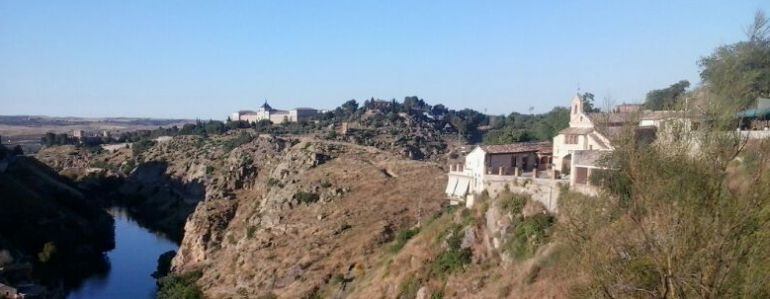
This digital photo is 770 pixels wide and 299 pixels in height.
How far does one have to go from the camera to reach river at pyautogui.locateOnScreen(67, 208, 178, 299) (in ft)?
189

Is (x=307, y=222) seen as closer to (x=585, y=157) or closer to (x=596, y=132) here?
(x=596, y=132)

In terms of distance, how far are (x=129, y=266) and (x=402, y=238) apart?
128 ft

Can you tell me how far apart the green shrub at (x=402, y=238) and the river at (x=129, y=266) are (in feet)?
88.2

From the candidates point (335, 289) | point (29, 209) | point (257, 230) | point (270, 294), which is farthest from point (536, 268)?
point (29, 209)

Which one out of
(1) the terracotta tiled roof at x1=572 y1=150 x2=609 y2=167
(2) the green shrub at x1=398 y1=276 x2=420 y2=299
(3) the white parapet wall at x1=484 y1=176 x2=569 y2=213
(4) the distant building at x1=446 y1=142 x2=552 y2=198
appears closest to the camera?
(1) the terracotta tiled roof at x1=572 y1=150 x2=609 y2=167

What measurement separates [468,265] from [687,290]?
66.3 ft

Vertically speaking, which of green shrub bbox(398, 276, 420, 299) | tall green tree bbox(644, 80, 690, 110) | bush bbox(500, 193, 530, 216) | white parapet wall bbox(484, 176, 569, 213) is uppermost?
tall green tree bbox(644, 80, 690, 110)

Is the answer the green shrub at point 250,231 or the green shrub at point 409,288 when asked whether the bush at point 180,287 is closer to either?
the green shrub at point 250,231

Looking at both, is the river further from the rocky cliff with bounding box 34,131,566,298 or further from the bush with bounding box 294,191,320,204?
the bush with bounding box 294,191,320,204

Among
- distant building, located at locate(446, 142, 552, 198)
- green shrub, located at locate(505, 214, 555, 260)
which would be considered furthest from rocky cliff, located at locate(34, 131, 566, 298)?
distant building, located at locate(446, 142, 552, 198)

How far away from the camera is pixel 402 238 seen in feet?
141

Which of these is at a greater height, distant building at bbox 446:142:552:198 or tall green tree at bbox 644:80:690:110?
tall green tree at bbox 644:80:690:110

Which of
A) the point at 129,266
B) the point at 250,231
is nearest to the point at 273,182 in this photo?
the point at 250,231

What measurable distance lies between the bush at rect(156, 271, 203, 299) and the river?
4.99 meters
